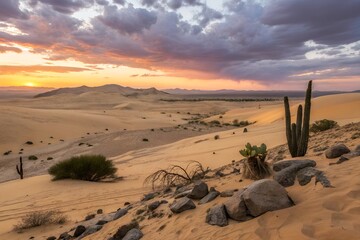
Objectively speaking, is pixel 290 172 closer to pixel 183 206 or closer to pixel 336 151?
pixel 336 151

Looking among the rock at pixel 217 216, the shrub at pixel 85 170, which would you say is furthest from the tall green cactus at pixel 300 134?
the shrub at pixel 85 170

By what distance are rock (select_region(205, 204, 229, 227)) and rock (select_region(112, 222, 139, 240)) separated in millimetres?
1497

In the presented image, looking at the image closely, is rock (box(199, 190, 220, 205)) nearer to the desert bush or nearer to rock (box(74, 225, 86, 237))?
rock (box(74, 225, 86, 237))

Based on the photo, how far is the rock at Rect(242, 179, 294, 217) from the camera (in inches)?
194

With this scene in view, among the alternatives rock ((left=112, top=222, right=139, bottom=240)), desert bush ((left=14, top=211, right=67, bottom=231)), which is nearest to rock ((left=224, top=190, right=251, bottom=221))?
rock ((left=112, top=222, right=139, bottom=240))

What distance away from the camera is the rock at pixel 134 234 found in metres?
5.66

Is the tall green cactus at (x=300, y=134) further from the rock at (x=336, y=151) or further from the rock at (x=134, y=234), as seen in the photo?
the rock at (x=134, y=234)

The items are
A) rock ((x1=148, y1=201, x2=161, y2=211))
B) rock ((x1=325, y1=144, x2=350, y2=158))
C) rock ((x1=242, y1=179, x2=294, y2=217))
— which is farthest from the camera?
rock ((x1=325, y1=144, x2=350, y2=158))

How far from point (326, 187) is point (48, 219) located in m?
6.37

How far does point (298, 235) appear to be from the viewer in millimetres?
4152

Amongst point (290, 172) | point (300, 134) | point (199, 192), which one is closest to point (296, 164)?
point (290, 172)

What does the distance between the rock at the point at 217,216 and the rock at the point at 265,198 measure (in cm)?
39

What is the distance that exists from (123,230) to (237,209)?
2.21 meters

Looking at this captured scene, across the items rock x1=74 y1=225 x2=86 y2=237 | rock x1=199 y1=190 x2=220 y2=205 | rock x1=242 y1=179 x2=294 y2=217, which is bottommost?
rock x1=74 y1=225 x2=86 y2=237
